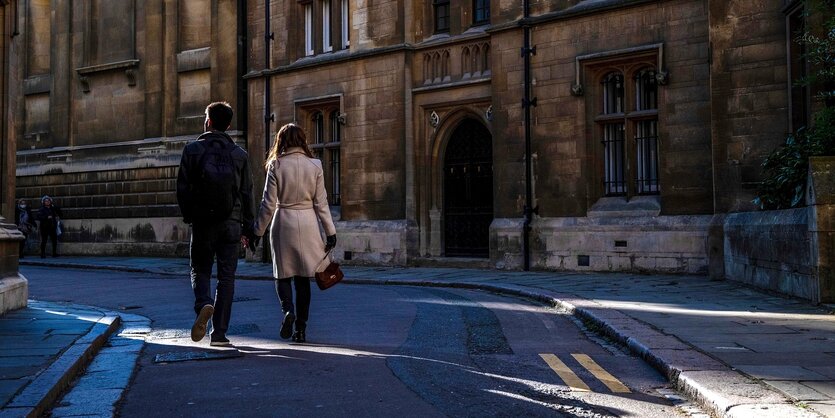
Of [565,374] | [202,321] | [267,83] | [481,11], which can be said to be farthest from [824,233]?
[267,83]

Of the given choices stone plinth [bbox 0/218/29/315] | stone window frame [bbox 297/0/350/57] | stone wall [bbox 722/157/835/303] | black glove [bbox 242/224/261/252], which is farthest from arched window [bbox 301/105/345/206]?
black glove [bbox 242/224/261/252]

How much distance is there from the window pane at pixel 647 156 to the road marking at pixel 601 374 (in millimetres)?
10412

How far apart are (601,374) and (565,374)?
25 cm

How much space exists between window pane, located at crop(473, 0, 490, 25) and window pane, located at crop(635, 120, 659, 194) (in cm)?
457

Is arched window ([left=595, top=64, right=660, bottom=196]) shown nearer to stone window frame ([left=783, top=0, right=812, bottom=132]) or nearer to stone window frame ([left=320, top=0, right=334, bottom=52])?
stone window frame ([left=783, top=0, right=812, bottom=132])

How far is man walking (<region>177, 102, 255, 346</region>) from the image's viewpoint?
7.15 metres

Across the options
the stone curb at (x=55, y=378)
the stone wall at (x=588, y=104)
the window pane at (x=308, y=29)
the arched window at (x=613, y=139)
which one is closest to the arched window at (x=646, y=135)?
the arched window at (x=613, y=139)

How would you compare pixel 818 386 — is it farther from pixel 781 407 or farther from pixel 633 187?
pixel 633 187

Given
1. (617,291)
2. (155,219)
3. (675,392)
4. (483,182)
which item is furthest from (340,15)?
(675,392)

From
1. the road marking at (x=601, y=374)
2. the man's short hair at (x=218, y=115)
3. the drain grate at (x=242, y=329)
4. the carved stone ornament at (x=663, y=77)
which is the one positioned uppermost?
the carved stone ornament at (x=663, y=77)

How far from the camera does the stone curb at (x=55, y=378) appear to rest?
4.60 metres

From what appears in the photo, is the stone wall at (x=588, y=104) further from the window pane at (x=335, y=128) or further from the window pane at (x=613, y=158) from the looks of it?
the window pane at (x=335, y=128)

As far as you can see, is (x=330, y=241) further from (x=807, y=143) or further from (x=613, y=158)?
(x=613, y=158)

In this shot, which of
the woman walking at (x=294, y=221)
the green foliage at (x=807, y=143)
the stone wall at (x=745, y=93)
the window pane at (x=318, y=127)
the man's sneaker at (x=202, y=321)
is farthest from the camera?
the window pane at (x=318, y=127)
